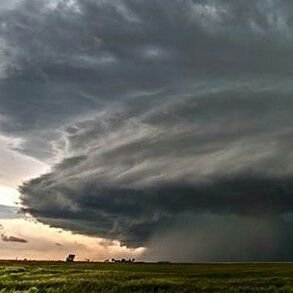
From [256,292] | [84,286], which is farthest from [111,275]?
[256,292]

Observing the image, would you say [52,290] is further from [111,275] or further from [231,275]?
[231,275]

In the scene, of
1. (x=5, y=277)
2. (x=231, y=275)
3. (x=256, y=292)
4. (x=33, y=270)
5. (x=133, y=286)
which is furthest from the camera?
(x=33, y=270)

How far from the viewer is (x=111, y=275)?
349 ft

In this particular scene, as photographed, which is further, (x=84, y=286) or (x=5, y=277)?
(x=5, y=277)

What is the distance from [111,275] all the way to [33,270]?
70.9 feet

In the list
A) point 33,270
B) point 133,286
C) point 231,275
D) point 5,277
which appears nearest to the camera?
point 133,286

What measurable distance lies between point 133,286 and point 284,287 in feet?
70.3

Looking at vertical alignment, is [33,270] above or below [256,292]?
above

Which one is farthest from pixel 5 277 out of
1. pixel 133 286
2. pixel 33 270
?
pixel 133 286

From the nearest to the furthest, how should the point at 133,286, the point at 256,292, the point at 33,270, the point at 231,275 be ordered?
the point at 256,292 < the point at 133,286 < the point at 231,275 < the point at 33,270

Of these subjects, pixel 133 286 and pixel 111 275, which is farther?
pixel 111 275

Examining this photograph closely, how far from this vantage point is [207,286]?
86.9 metres

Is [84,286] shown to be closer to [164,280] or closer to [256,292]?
[164,280]

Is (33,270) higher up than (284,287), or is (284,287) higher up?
(33,270)
